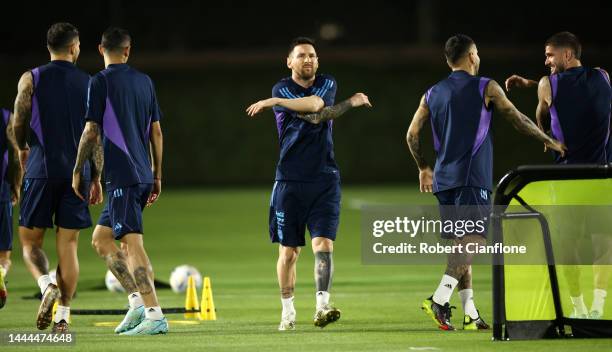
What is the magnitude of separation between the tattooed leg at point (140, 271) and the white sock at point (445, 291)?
2.18 m

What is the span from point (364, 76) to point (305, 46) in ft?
101

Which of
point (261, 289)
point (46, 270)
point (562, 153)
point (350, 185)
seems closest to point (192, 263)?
point (261, 289)

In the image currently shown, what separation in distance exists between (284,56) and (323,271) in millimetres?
29956

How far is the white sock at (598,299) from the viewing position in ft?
30.7

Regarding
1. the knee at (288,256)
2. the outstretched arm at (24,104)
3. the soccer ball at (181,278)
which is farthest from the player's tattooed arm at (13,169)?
the soccer ball at (181,278)

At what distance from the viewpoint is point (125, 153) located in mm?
9422

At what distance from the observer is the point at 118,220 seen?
938cm

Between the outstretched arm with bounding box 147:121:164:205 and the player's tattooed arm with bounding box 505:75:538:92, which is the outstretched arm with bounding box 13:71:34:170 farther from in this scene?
the player's tattooed arm with bounding box 505:75:538:92

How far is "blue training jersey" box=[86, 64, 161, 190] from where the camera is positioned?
30.8 ft

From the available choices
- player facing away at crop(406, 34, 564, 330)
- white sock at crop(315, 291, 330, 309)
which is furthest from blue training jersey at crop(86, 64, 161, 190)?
player facing away at crop(406, 34, 564, 330)

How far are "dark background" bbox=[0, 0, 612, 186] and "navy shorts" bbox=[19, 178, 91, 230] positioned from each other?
1143 inches

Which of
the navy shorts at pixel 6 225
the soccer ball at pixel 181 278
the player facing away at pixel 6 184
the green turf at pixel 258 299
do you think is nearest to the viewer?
the green turf at pixel 258 299

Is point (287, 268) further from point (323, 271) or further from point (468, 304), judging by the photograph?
point (468, 304)

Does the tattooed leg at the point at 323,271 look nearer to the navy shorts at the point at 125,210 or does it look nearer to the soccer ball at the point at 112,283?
the navy shorts at the point at 125,210
